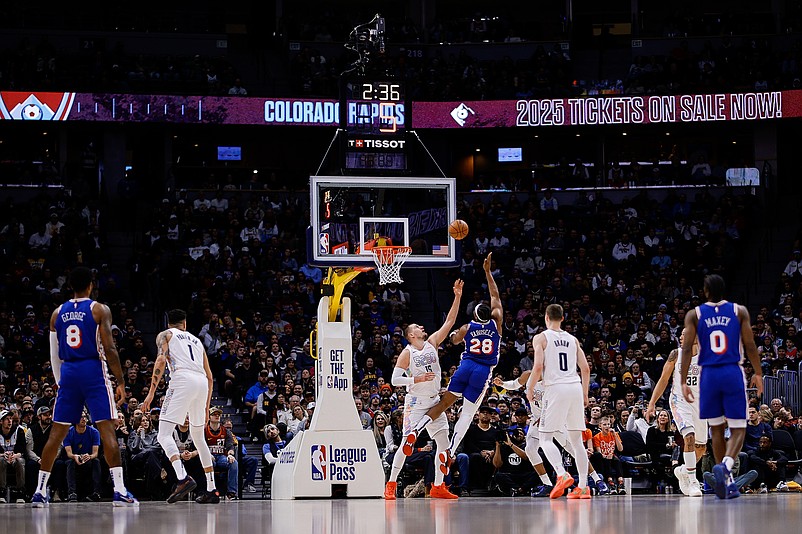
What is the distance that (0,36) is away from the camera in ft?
115

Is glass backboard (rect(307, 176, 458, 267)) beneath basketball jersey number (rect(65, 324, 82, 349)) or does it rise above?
above

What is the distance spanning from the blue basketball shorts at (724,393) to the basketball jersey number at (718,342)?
6.7 inches

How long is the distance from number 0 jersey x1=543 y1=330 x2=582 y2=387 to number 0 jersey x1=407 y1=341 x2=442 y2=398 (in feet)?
6.66

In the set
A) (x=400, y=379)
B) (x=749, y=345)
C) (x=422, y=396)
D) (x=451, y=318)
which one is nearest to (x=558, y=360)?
(x=451, y=318)

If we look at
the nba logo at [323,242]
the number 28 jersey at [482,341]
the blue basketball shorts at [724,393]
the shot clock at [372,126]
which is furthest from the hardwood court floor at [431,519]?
the shot clock at [372,126]

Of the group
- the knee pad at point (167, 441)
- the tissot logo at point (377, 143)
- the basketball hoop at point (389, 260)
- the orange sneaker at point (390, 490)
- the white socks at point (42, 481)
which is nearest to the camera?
the white socks at point (42, 481)

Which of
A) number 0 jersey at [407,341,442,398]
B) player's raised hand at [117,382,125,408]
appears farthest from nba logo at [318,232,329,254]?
player's raised hand at [117,382,125,408]

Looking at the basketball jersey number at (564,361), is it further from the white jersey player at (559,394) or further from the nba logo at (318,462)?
the nba logo at (318,462)

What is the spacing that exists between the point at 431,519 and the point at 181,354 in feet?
16.8

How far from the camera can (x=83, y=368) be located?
12.4 meters

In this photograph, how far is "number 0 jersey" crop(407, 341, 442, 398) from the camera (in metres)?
16.1

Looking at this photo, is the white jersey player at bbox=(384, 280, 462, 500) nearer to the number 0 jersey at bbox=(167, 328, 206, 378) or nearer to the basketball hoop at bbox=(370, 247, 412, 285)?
the basketball hoop at bbox=(370, 247, 412, 285)

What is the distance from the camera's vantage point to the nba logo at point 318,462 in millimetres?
16969

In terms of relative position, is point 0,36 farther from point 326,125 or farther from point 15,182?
point 326,125
